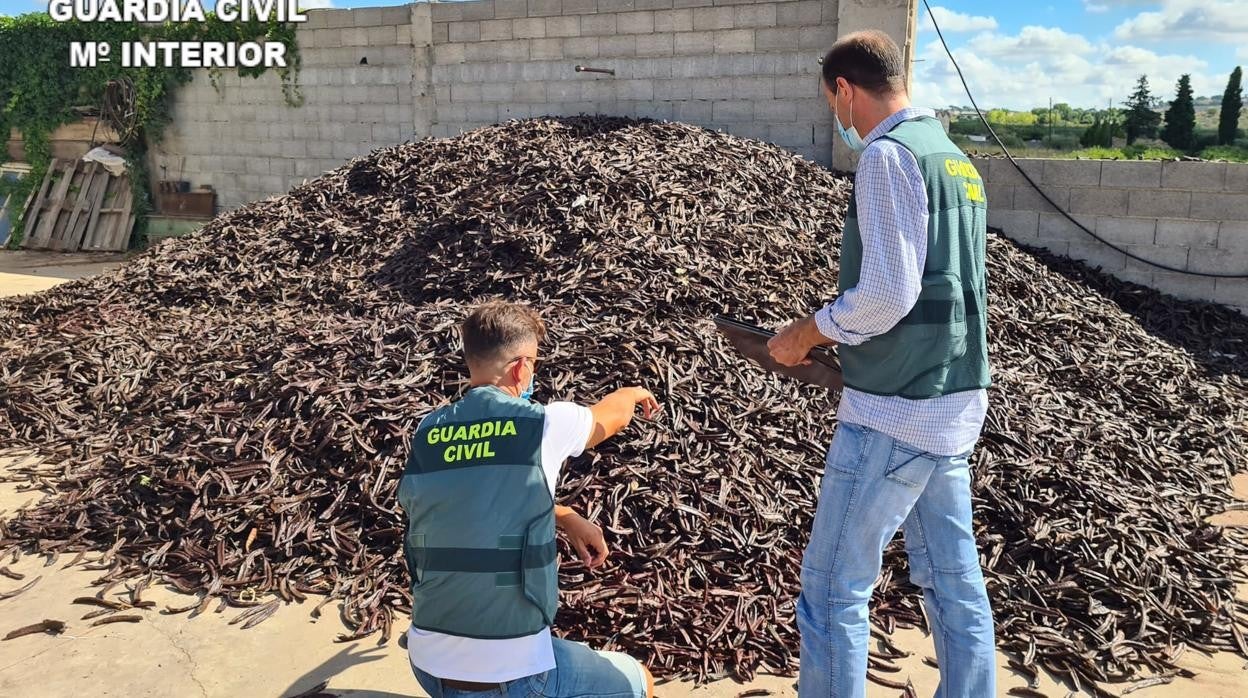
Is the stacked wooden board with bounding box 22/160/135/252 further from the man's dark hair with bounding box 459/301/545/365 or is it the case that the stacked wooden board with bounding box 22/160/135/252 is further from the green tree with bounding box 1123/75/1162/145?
the green tree with bounding box 1123/75/1162/145

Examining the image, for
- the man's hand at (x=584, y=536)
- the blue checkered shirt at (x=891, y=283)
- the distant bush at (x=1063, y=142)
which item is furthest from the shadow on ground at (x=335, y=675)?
the distant bush at (x=1063, y=142)

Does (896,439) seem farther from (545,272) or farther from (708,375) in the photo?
(545,272)

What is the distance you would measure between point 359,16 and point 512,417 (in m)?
10.3

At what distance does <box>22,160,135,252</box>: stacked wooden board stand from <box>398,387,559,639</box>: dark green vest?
1309 centimetres

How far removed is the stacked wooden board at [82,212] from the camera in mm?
13156

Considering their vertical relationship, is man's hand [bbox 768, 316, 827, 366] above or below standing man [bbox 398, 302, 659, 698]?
above

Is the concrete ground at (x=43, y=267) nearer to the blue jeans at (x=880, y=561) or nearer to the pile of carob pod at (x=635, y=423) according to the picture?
the pile of carob pod at (x=635, y=423)

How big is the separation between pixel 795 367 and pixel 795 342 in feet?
0.90

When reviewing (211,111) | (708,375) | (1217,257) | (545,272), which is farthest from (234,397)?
(211,111)

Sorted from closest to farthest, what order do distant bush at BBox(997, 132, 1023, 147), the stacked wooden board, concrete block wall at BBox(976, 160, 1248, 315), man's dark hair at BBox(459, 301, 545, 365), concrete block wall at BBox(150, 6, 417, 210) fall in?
man's dark hair at BBox(459, 301, 545, 365) < concrete block wall at BBox(976, 160, 1248, 315) < concrete block wall at BBox(150, 6, 417, 210) < the stacked wooden board < distant bush at BBox(997, 132, 1023, 147)

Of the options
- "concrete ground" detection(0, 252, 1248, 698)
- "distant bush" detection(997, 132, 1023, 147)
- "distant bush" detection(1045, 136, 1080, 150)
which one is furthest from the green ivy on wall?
Answer: "distant bush" detection(1045, 136, 1080, 150)

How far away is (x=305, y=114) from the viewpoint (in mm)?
11570

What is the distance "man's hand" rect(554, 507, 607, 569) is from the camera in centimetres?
239

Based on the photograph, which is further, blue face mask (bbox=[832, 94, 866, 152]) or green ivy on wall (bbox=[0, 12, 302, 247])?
green ivy on wall (bbox=[0, 12, 302, 247])
